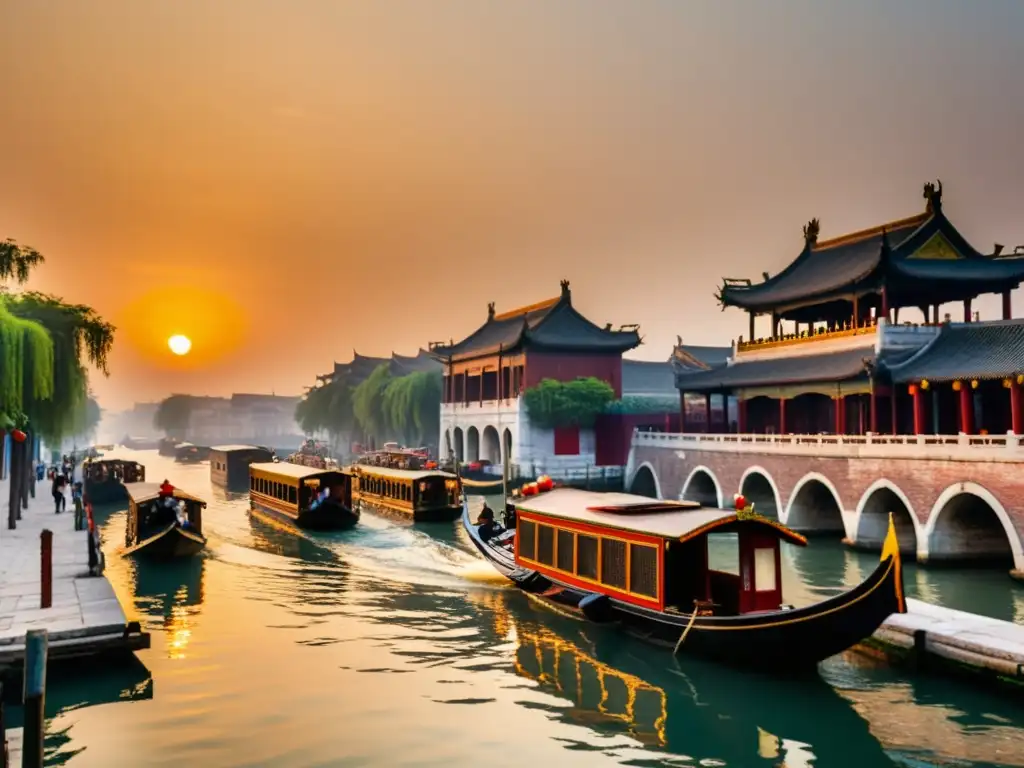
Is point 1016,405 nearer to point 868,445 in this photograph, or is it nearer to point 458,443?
point 868,445

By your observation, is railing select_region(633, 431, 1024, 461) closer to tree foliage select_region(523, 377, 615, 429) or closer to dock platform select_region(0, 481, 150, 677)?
tree foliage select_region(523, 377, 615, 429)

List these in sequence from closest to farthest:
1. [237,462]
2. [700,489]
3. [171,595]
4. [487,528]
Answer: [171,595] < [487,528] < [700,489] < [237,462]

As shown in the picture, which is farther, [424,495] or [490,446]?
[490,446]

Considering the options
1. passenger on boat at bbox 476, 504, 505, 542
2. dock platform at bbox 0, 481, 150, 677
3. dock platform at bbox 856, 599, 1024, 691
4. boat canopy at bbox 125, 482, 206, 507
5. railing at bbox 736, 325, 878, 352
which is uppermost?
railing at bbox 736, 325, 878, 352

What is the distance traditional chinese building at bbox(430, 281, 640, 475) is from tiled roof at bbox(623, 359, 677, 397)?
1231cm

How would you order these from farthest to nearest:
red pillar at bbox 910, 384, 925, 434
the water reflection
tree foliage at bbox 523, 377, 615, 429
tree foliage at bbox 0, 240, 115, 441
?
tree foliage at bbox 523, 377, 615, 429 → red pillar at bbox 910, 384, 925, 434 → tree foliage at bbox 0, 240, 115, 441 → the water reflection

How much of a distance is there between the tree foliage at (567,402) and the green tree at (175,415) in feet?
373

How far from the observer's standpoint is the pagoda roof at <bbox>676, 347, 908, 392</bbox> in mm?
27406

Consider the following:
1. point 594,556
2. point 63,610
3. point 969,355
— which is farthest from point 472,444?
point 63,610

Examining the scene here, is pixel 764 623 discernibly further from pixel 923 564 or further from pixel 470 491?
pixel 470 491

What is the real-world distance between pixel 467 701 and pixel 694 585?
4029 mm

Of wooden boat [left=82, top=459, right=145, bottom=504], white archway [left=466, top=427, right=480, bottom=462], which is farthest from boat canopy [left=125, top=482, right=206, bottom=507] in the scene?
white archway [left=466, top=427, right=480, bottom=462]

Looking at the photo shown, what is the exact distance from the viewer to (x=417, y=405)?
61750mm

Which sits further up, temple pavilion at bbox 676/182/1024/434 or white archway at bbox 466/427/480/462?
temple pavilion at bbox 676/182/1024/434
